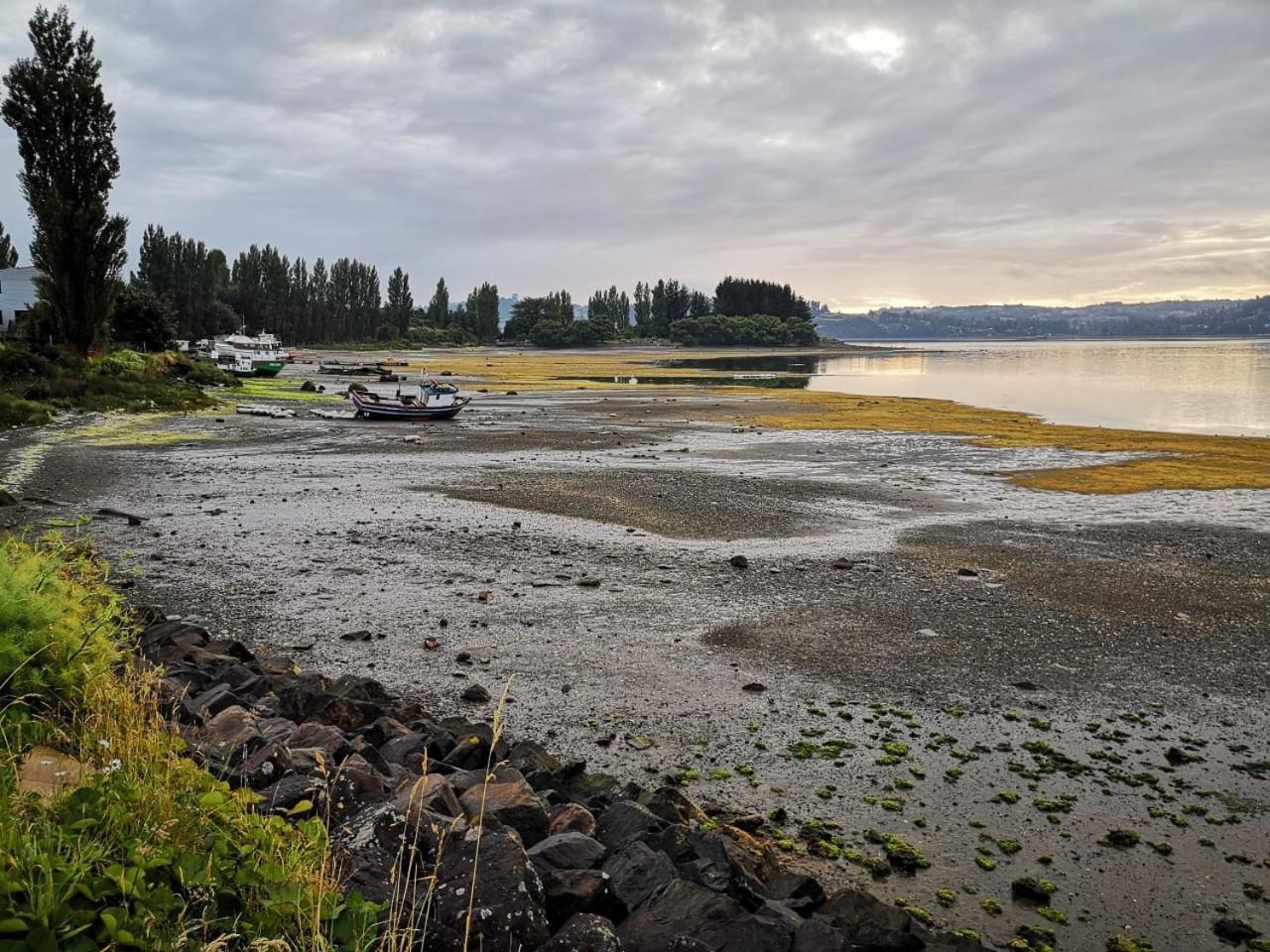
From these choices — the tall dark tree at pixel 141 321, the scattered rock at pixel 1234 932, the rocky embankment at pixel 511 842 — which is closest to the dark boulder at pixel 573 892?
the rocky embankment at pixel 511 842

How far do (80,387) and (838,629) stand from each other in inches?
1399

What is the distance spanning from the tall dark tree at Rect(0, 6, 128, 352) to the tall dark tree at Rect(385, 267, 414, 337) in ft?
409

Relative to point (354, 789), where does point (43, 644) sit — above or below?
above

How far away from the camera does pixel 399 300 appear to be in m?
163

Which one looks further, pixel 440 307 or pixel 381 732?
pixel 440 307

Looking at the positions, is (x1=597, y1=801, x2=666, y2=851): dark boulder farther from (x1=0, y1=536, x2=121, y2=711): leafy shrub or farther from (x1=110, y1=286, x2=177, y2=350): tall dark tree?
(x1=110, y1=286, x2=177, y2=350): tall dark tree

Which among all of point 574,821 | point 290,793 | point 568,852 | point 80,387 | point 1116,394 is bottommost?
point 574,821

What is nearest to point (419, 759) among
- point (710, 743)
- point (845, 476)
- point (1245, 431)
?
point (710, 743)

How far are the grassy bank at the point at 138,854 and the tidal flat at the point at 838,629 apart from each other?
11.1 ft

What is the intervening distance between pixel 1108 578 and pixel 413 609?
9.83 metres

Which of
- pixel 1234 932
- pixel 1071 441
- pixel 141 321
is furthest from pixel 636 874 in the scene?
pixel 141 321

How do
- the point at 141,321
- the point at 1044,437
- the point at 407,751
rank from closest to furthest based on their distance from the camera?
the point at 407,751, the point at 1044,437, the point at 141,321

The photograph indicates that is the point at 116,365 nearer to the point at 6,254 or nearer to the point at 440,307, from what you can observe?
the point at 6,254

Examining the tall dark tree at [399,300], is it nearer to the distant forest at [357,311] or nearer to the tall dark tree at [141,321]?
the distant forest at [357,311]
